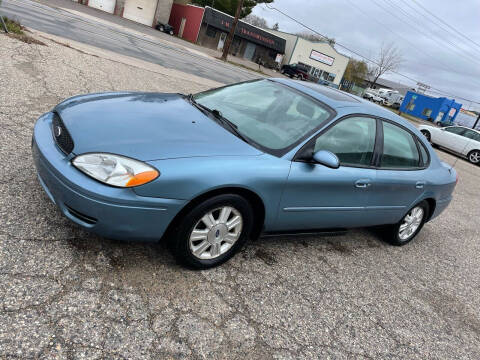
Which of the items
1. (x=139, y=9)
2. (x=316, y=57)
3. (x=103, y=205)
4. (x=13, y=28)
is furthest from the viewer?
(x=316, y=57)

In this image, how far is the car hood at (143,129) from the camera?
253 centimetres

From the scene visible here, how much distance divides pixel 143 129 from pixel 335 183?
1.69 m

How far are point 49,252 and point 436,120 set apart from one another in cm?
5215

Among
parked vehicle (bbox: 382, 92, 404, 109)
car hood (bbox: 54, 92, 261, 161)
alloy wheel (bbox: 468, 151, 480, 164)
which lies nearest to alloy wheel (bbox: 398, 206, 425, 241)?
car hood (bbox: 54, 92, 261, 161)

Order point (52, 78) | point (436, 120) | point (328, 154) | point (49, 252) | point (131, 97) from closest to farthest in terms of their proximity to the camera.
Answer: point (49, 252) < point (328, 154) < point (131, 97) < point (52, 78) < point (436, 120)

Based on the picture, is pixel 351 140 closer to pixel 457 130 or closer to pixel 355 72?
pixel 457 130

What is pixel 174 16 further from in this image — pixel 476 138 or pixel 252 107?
pixel 252 107

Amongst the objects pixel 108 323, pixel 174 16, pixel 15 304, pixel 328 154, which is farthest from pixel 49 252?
pixel 174 16

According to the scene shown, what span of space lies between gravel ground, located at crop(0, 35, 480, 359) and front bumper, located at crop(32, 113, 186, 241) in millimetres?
346

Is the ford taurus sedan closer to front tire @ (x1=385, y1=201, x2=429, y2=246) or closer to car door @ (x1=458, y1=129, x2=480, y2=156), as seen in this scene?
front tire @ (x1=385, y1=201, x2=429, y2=246)

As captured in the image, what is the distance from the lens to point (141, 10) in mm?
40188

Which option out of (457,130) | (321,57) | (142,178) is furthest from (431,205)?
(321,57)

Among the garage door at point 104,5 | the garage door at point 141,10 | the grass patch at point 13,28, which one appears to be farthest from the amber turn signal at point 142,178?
the garage door at point 141,10

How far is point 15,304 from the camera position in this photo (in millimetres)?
2080
